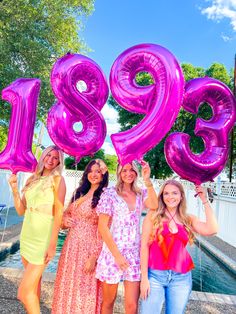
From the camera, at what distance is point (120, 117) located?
26031 millimetres

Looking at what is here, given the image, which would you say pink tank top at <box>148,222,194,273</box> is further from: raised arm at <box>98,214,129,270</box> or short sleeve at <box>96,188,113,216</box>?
short sleeve at <box>96,188,113,216</box>

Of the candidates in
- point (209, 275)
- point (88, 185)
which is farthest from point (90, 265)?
point (209, 275)

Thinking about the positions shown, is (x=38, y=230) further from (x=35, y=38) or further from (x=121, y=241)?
(x=35, y=38)

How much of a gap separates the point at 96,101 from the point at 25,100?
645 millimetres

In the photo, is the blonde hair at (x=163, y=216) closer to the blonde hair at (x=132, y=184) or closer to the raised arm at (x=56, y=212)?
the blonde hair at (x=132, y=184)

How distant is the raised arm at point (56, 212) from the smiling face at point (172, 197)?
846mm

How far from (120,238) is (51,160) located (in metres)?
0.91

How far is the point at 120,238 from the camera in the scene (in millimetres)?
2467

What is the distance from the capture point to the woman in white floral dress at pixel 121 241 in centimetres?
239

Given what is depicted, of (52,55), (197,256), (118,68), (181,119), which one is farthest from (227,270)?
(181,119)

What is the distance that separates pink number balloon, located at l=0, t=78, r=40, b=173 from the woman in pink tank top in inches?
51.0

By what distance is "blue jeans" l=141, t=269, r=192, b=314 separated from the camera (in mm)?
2164

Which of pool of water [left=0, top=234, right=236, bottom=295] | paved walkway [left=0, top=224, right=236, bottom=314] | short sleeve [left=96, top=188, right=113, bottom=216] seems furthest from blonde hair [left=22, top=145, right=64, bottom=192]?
pool of water [left=0, top=234, right=236, bottom=295]

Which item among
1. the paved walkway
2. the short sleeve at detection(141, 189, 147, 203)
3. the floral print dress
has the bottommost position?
the paved walkway
